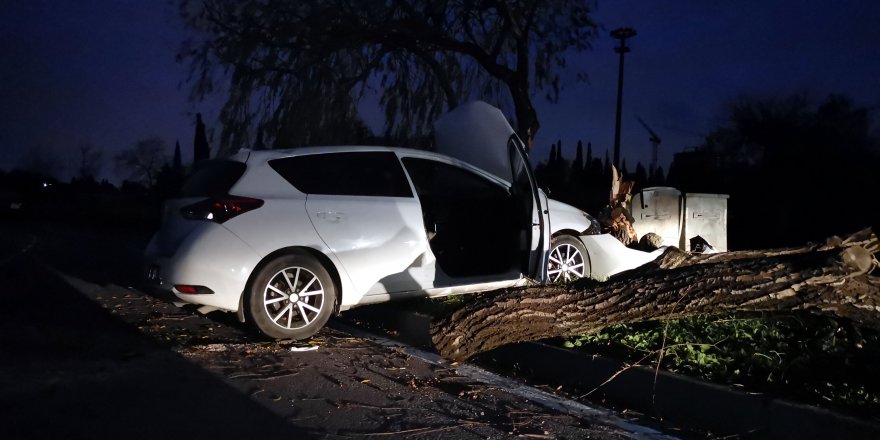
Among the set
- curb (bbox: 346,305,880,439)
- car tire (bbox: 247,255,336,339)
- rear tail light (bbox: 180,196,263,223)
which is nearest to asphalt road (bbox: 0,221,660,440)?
car tire (bbox: 247,255,336,339)

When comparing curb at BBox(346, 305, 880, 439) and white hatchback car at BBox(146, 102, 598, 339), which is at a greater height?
white hatchback car at BBox(146, 102, 598, 339)

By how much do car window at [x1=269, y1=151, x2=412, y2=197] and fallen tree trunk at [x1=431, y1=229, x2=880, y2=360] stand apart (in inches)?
→ 56.7

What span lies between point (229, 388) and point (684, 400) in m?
2.87

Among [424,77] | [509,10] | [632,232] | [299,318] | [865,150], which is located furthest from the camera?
[865,150]

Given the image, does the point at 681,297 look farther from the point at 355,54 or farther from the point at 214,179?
the point at 355,54

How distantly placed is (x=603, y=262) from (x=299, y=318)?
12.5ft

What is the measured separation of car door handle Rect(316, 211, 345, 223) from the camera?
6.45 m

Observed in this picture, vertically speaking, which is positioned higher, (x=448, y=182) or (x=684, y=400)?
(x=448, y=182)

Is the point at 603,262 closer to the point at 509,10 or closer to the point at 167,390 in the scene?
the point at 167,390

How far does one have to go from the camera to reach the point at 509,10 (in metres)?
16.0

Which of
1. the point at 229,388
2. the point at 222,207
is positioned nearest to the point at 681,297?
the point at 229,388

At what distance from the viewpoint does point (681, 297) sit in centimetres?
545

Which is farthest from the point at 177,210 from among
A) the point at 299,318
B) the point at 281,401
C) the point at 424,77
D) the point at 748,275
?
the point at 424,77

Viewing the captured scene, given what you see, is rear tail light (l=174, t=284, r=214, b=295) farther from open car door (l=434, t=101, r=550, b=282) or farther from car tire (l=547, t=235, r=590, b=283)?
car tire (l=547, t=235, r=590, b=283)
